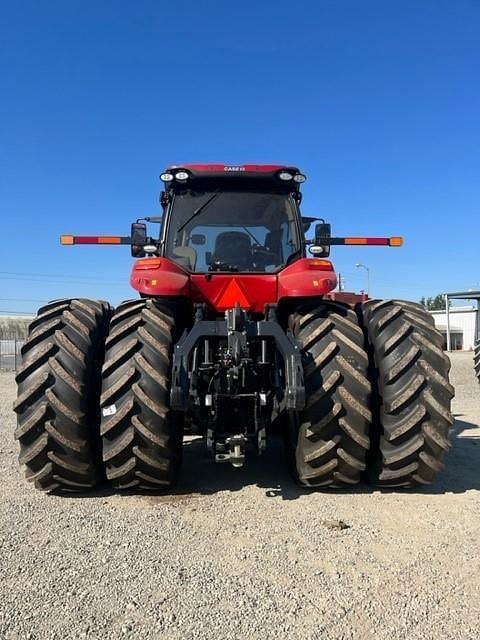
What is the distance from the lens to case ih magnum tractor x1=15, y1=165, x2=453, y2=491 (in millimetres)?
4043

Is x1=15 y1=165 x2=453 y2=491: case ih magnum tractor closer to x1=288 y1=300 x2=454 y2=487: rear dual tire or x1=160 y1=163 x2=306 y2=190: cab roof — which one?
x1=288 y1=300 x2=454 y2=487: rear dual tire

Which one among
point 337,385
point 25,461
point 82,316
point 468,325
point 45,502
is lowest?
point 468,325

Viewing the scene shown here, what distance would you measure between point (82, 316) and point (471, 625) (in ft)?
11.3

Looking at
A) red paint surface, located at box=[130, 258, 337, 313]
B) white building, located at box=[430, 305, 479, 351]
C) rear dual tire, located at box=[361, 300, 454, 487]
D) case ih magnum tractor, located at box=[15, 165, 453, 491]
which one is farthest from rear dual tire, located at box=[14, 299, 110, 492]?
white building, located at box=[430, 305, 479, 351]

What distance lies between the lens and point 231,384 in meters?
4.16

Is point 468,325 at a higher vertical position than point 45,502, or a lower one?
lower

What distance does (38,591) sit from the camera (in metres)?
2.75

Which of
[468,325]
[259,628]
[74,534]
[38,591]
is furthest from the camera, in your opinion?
[468,325]

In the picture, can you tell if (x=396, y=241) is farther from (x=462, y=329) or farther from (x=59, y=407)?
(x=462, y=329)

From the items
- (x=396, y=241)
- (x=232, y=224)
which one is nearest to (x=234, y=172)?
(x=232, y=224)

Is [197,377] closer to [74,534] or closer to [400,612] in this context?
[74,534]

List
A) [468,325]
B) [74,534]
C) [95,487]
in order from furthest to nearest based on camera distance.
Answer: [468,325]
[95,487]
[74,534]

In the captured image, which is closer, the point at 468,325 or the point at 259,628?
the point at 259,628

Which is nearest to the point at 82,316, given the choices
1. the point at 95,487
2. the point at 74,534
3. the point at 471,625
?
the point at 95,487
